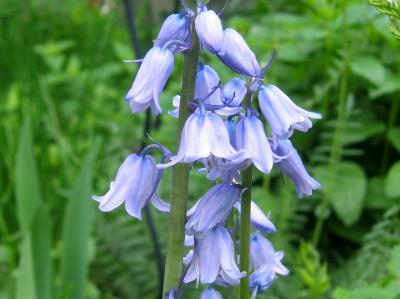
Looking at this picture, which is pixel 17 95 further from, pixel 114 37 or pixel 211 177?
pixel 211 177

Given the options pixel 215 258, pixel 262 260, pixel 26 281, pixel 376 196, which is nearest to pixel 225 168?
pixel 215 258

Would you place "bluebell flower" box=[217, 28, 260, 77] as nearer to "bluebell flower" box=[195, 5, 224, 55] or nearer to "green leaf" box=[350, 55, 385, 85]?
"bluebell flower" box=[195, 5, 224, 55]

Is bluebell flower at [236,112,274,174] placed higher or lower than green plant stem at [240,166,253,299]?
higher

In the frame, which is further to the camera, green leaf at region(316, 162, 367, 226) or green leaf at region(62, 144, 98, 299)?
green leaf at region(316, 162, 367, 226)

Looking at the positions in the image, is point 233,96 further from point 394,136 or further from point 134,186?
point 394,136

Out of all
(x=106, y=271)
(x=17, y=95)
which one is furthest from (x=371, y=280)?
(x=17, y=95)

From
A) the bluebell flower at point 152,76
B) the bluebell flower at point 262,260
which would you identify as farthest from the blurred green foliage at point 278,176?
the bluebell flower at point 152,76

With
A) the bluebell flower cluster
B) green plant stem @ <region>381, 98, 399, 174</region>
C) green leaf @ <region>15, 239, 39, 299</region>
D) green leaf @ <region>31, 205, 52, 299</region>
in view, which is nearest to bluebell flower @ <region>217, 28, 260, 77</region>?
the bluebell flower cluster
